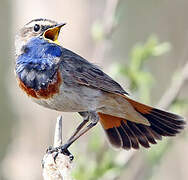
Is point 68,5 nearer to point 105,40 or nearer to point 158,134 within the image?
point 105,40

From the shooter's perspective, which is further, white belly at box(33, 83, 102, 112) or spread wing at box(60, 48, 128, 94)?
spread wing at box(60, 48, 128, 94)

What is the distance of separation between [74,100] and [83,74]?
1.06 ft

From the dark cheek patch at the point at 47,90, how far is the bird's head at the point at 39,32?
1.24ft

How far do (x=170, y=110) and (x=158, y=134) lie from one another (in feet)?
1.91

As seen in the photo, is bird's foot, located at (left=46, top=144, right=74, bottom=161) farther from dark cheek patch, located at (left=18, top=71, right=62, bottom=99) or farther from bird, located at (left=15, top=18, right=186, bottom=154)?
dark cheek patch, located at (left=18, top=71, right=62, bottom=99)

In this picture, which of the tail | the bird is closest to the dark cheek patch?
the bird

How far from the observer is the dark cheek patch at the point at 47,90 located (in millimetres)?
6977

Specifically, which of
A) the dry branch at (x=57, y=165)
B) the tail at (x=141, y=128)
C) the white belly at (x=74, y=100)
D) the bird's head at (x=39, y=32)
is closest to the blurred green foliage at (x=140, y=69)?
the tail at (x=141, y=128)

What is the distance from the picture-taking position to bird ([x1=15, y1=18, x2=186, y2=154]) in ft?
23.1

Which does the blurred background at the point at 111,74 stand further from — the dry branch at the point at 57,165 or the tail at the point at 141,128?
the dry branch at the point at 57,165

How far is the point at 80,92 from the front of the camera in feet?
23.9

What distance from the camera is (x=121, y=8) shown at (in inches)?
328

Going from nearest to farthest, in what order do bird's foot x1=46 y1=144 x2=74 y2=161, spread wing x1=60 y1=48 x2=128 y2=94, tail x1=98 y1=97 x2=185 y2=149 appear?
bird's foot x1=46 y1=144 x2=74 y2=161 < spread wing x1=60 y1=48 x2=128 y2=94 < tail x1=98 y1=97 x2=185 y2=149

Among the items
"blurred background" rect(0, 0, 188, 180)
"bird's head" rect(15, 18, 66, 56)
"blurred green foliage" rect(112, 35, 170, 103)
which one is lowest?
"blurred background" rect(0, 0, 188, 180)
